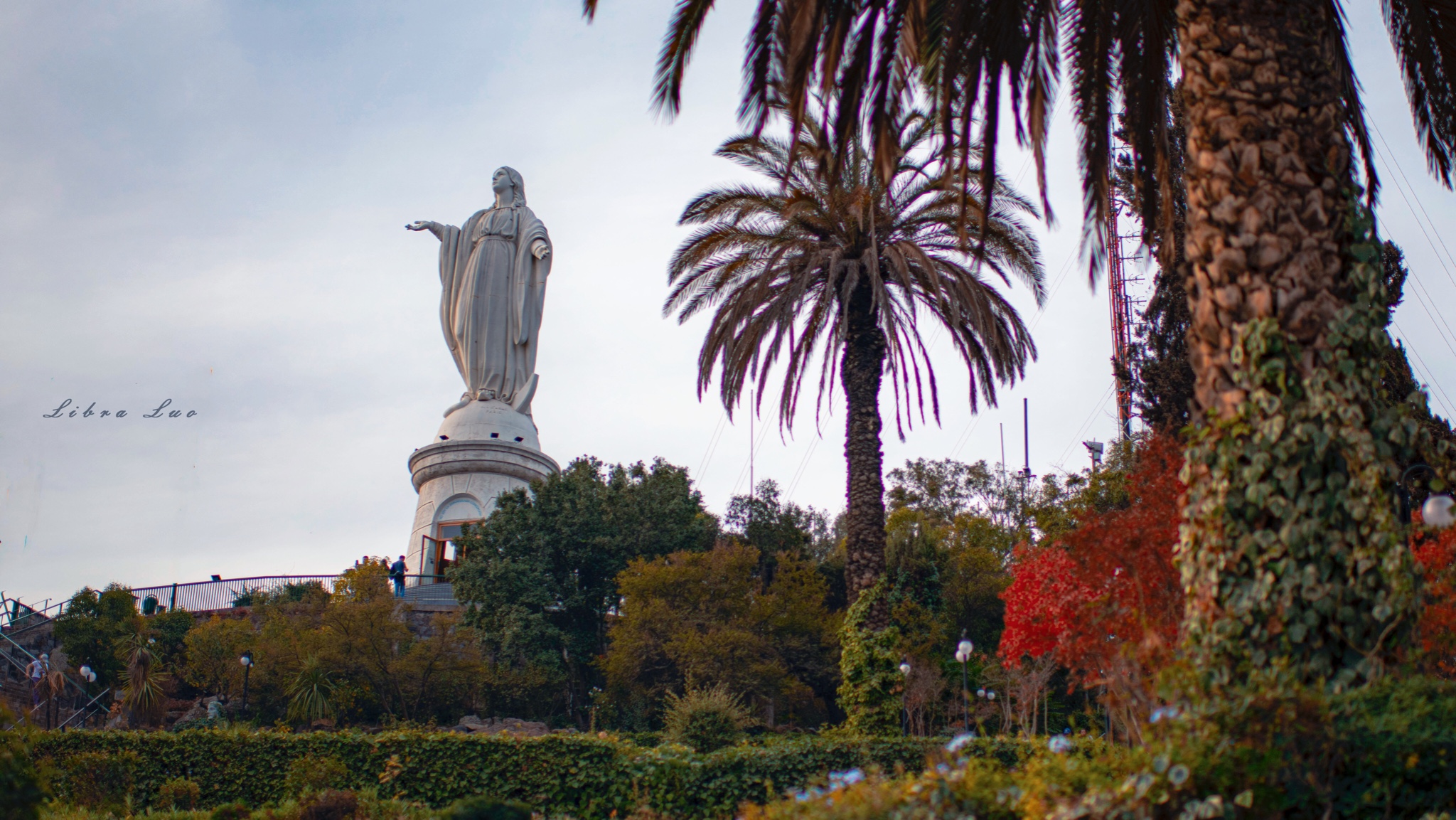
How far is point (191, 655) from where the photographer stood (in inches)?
1060

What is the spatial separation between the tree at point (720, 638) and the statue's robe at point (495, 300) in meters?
14.1

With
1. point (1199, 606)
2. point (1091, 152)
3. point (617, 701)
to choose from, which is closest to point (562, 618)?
point (617, 701)

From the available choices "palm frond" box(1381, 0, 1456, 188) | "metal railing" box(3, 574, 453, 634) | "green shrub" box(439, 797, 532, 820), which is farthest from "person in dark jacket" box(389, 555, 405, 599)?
"palm frond" box(1381, 0, 1456, 188)

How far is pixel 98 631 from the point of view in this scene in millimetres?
28719

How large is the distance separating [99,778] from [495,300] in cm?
2505

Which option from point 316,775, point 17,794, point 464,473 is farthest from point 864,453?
point 464,473

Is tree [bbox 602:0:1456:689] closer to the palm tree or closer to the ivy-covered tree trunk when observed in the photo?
the ivy-covered tree trunk

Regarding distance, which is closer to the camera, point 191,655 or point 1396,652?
point 1396,652

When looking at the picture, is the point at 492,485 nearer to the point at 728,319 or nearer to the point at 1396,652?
the point at 728,319

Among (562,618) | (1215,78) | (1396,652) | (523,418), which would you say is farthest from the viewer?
(523,418)

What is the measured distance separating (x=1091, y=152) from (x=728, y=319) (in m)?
10.1

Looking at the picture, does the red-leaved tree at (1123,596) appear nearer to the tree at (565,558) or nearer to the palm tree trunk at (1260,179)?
the palm tree trunk at (1260,179)

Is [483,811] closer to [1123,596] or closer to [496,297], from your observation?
[1123,596]

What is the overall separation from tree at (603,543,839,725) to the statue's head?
19557mm
